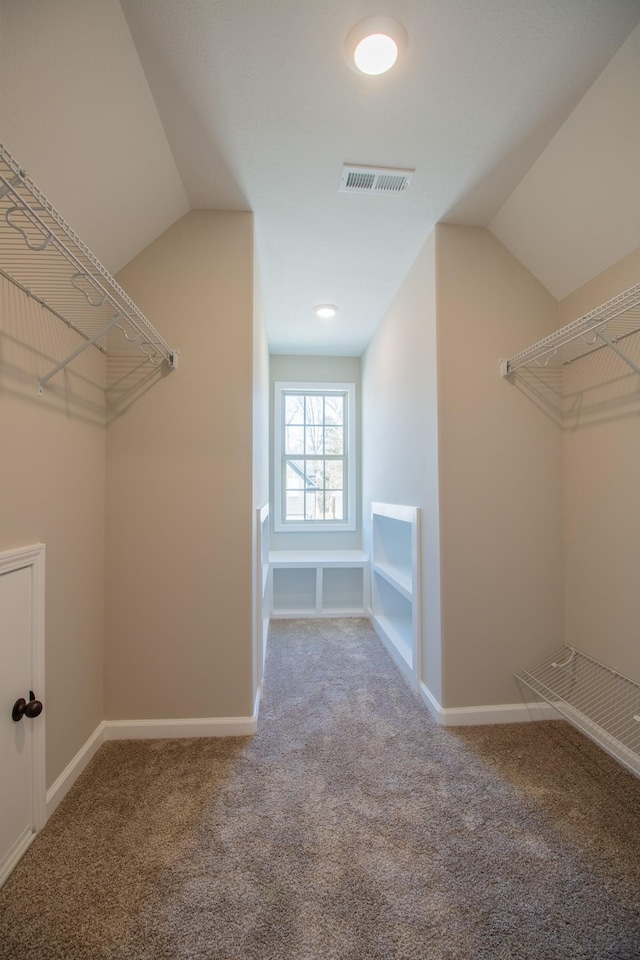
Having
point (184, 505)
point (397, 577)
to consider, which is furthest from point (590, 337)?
point (184, 505)

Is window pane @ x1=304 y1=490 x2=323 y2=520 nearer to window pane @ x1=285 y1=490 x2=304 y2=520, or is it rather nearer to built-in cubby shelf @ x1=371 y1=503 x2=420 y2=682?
window pane @ x1=285 y1=490 x2=304 y2=520

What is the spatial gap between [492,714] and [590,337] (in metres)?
1.93

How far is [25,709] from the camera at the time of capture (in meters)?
1.33

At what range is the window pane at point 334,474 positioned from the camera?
14.7 ft

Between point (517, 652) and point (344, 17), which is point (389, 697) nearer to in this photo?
point (517, 652)

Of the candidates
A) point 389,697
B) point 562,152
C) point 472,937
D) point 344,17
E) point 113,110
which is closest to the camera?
point 472,937

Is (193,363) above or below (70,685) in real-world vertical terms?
above

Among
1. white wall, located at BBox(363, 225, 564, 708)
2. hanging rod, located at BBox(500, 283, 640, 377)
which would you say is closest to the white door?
white wall, located at BBox(363, 225, 564, 708)

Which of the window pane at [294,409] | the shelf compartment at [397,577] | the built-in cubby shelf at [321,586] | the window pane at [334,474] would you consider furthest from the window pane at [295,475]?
the shelf compartment at [397,577]

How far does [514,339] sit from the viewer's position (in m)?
2.19

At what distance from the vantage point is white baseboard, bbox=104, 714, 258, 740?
78.0 inches

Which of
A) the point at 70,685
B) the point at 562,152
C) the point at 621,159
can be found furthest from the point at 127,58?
the point at 70,685

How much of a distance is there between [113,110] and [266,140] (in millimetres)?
583

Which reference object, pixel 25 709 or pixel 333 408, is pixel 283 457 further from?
pixel 25 709
